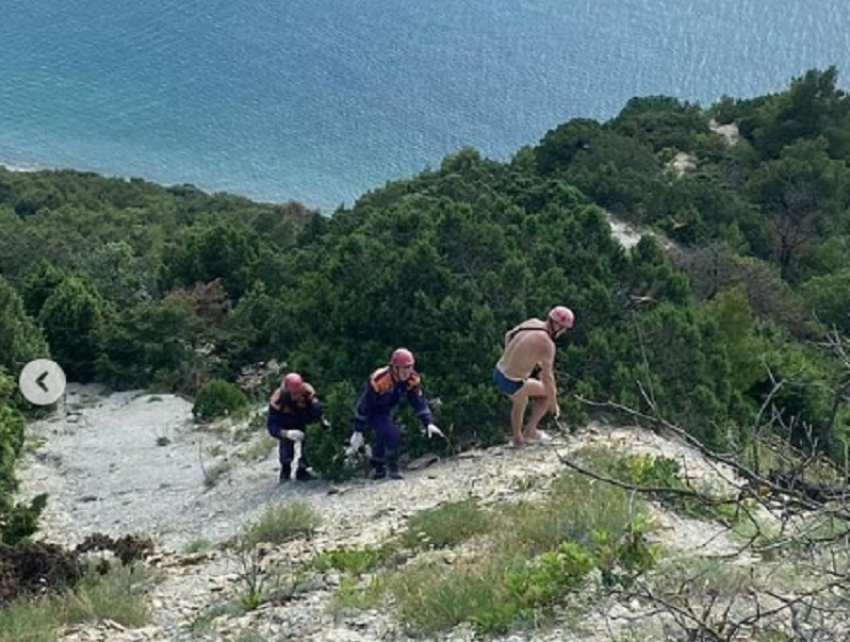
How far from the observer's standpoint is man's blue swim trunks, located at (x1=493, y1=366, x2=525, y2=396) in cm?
1112

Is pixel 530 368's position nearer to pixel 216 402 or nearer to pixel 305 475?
pixel 305 475

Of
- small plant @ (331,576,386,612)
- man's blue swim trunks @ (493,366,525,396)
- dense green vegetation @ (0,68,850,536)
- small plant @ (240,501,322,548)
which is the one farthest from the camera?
dense green vegetation @ (0,68,850,536)

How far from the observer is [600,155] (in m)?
35.0

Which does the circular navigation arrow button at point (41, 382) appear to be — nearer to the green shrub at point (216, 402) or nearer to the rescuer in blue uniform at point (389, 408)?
the green shrub at point (216, 402)

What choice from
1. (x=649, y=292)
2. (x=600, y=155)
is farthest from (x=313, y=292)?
(x=600, y=155)

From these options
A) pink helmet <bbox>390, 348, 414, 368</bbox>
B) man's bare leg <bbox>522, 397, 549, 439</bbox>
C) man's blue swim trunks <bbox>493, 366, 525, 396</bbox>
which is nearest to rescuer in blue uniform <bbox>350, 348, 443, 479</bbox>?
pink helmet <bbox>390, 348, 414, 368</bbox>

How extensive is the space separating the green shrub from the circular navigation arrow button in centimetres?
304

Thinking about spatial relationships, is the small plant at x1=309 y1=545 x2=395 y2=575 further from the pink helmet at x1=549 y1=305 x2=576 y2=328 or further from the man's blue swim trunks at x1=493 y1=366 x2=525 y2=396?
the pink helmet at x1=549 y1=305 x2=576 y2=328

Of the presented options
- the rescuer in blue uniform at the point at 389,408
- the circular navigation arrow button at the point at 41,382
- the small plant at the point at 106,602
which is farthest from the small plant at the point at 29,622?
the circular navigation arrow button at the point at 41,382

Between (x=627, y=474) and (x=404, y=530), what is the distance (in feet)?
5.84

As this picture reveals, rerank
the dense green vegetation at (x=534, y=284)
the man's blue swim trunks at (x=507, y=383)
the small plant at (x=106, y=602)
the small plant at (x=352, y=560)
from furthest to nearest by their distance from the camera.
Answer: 1. the dense green vegetation at (x=534, y=284)
2. the man's blue swim trunks at (x=507, y=383)
3. the small plant at (x=352, y=560)
4. the small plant at (x=106, y=602)

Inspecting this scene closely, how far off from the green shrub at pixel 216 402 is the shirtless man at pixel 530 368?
6233 millimetres

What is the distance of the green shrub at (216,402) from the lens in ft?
54.6

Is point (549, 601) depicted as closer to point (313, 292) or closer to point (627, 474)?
point (627, 474)
